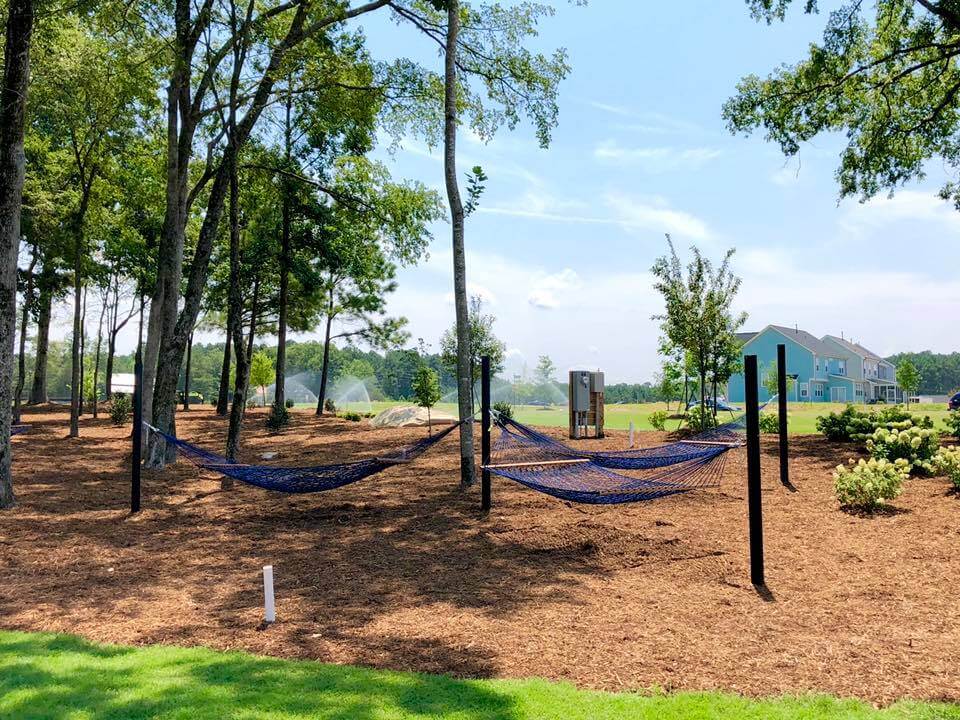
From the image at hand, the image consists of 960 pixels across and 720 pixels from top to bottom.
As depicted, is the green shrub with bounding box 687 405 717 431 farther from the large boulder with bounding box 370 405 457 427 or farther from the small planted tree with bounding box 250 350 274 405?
the small planted tree with bounding box 250 350 274 405

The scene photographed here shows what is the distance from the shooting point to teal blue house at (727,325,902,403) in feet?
141

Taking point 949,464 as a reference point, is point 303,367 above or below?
above

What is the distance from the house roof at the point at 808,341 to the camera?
142 ft

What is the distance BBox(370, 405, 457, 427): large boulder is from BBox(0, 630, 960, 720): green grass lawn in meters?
13.8

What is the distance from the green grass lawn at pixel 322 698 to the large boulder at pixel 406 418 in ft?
45.4

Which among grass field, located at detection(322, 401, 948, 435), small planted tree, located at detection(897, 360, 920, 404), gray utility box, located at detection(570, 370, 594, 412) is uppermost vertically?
small planted tree, located at detection(897, 360, 920, 404)

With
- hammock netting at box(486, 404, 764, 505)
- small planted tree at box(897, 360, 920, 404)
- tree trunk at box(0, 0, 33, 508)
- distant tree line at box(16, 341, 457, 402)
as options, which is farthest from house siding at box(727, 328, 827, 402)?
tree trunk at box(0, 0, 33, 508)

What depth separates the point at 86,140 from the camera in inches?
607

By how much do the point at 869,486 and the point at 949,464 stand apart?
1.60m

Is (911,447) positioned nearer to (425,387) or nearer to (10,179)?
(425,387)

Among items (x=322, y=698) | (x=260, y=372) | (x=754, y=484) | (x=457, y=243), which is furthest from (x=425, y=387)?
(x=322, y=698)

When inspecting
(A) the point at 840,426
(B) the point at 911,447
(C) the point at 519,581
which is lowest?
(C) the point at 519,581

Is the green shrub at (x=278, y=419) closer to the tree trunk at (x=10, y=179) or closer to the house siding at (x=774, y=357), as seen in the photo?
the tree trunk at (x=10, y=179)

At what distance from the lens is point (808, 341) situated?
147ft
